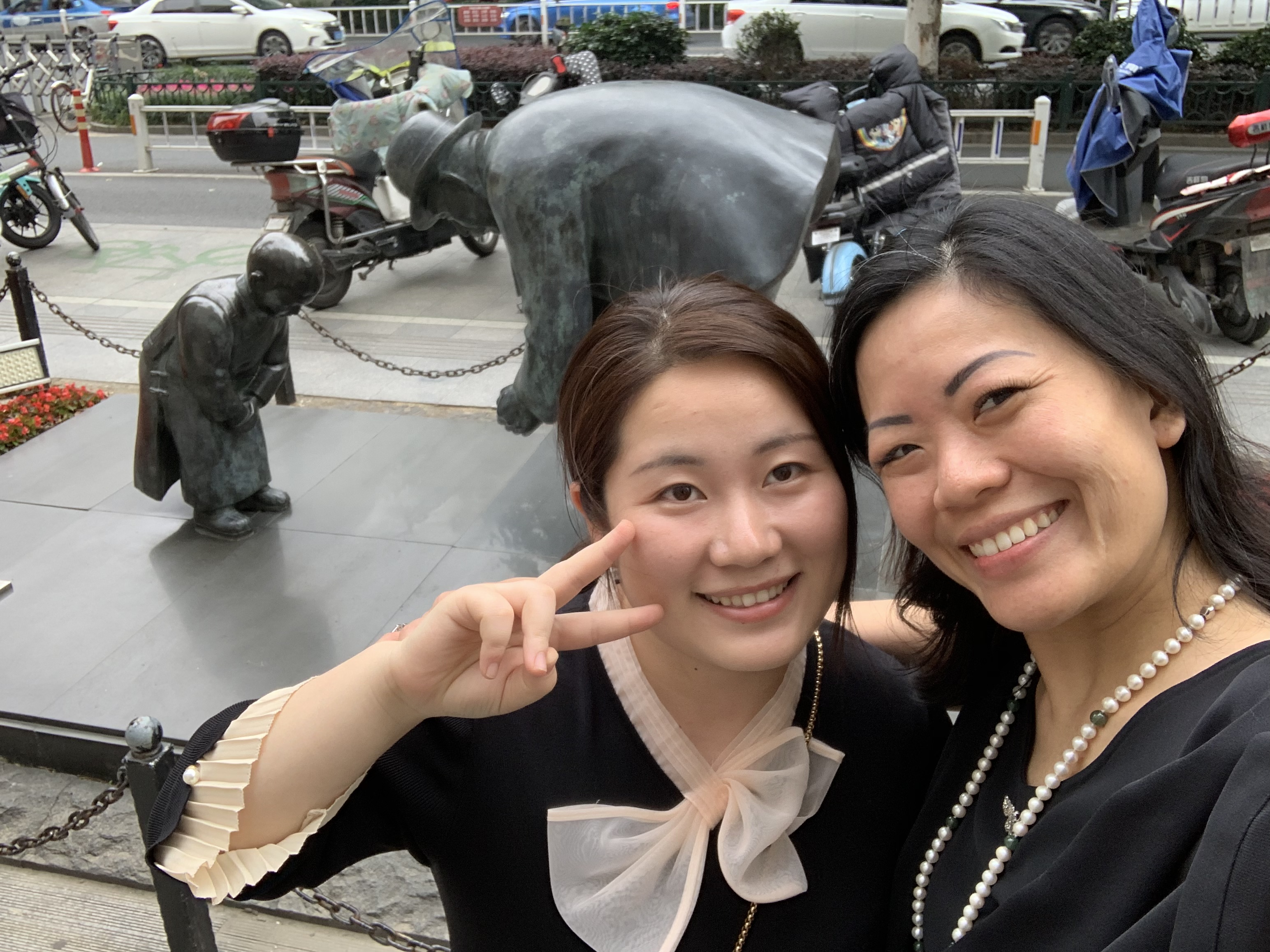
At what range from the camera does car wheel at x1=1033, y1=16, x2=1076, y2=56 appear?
17094 mm

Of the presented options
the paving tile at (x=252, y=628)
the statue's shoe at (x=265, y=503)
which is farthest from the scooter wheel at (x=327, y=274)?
the paving tile at (x=252, y=628)

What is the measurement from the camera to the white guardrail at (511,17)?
2092 cm

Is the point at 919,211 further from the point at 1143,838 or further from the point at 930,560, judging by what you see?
the point at 1143,838

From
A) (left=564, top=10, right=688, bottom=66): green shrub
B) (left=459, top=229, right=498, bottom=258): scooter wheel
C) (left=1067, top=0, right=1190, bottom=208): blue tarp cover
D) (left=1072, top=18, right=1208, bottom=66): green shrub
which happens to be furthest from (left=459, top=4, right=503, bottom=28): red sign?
(left=1067, top=0, right=1190, bottom=208): blue tarp cover

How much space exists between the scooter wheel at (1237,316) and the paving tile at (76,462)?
633cm

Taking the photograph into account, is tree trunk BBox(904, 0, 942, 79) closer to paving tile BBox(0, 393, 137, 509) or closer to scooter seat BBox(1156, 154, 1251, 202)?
scooter seat BBox(1156, 154, 1251, 202)

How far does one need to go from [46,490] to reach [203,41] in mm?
18293

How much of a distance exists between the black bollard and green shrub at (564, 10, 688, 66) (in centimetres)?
1404

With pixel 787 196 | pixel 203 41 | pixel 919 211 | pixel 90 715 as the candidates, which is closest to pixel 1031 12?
pixel 919 211

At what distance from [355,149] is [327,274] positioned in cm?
102

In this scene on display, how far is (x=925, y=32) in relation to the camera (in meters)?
12.2

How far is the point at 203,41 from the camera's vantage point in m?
20.4

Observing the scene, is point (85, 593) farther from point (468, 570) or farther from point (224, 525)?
point (468, 570)

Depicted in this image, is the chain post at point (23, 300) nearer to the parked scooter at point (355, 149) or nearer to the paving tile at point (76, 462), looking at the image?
the paving tile at point (76, 462)
